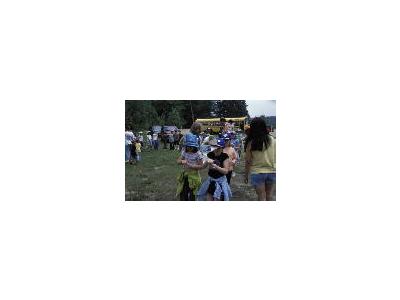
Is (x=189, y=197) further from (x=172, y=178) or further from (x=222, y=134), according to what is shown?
(x=222, y=134)

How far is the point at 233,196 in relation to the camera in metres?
5.52

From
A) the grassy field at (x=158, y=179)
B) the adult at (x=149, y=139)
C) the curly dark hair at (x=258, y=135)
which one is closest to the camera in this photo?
the curly dark hair at (x=258, y=135)

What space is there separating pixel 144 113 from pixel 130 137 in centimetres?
37

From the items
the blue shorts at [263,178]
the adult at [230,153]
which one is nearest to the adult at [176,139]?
the adult at [230,153]

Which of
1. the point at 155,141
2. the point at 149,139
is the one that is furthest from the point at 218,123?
the point at 149,139

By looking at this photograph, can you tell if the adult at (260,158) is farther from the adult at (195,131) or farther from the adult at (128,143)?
the adult at (128,143)

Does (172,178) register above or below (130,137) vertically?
below

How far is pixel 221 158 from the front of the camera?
5.52 m

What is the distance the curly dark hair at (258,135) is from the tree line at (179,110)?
6.7 inches

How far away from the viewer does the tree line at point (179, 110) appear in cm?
541

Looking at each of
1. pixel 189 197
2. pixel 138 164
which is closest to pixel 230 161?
pixel 189 197

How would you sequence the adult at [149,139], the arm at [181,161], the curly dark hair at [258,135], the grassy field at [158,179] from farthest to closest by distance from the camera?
1. the adult at [149,139]
2. the arm at [181,161]
3. the grassy field at [158,179]
4. the curly dark hair at [258,135]

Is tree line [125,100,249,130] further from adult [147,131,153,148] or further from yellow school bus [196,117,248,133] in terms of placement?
adult [147,131,153,148]
